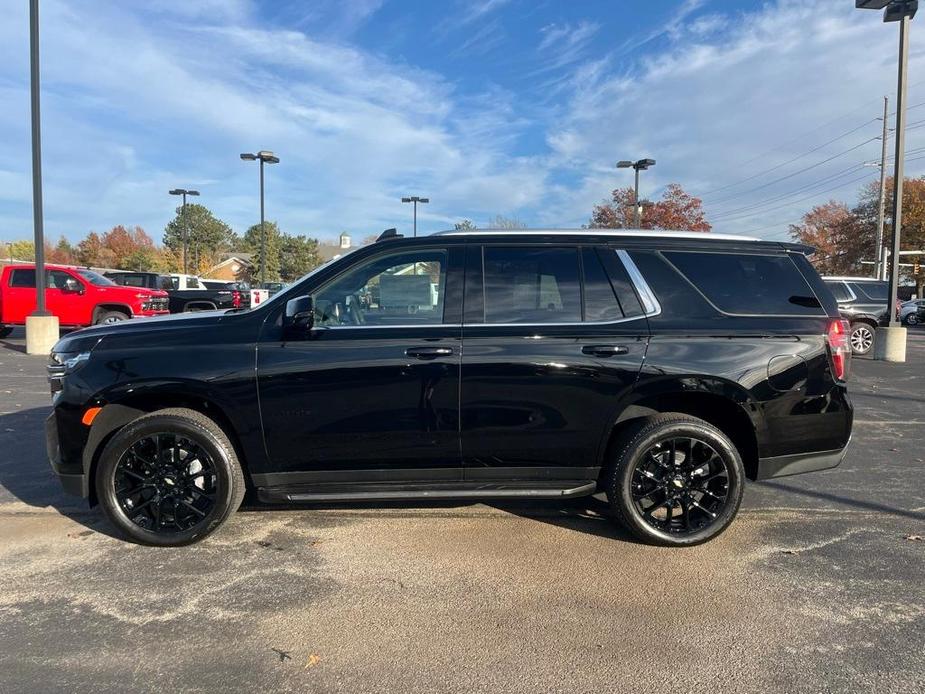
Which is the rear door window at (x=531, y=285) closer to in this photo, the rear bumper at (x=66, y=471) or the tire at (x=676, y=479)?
the tire at (x=676, y=479)

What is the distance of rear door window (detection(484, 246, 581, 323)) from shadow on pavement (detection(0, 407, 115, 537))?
115 inches

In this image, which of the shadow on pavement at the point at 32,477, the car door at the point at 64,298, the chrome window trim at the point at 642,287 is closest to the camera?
the chrome window trim at the point at 642,287

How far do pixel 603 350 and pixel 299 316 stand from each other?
71.1 inches

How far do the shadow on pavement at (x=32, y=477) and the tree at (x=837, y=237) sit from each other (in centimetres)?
4807

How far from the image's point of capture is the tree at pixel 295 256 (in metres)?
79.2

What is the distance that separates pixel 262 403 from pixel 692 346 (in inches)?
102

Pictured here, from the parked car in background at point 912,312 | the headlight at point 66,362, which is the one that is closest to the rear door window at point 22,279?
the headlight at point 66,362

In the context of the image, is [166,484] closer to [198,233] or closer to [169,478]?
[169,478]

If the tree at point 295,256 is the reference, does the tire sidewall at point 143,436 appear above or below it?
below

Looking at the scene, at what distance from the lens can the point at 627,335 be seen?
3.88m

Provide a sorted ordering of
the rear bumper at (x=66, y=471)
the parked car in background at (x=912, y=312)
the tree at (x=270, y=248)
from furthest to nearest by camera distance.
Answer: the tree at (x=270, y=248) < the parked car in background at (x=912, y=312) < the rear bumper at (x=66, y=471)

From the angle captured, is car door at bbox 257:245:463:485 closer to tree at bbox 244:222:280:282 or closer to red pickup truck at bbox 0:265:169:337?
red pickup truck at bbox 0:265:169:337

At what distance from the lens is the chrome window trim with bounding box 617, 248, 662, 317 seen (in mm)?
3965

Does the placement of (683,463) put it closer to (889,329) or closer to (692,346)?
(692,346)
